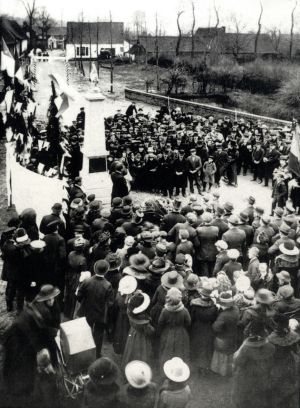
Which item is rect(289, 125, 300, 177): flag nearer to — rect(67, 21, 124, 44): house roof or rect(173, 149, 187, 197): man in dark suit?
rect(173, 149, 187, 197): man in dark suit

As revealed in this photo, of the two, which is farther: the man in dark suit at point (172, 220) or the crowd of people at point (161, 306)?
the man in dark suit at point (172, 220)

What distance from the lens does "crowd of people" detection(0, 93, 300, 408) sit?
4.83 meters

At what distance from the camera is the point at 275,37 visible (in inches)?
2483

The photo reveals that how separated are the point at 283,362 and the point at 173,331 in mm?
1321

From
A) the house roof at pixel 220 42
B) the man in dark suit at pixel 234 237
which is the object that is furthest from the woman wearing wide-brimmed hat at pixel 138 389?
the house roof at pixel 220 42

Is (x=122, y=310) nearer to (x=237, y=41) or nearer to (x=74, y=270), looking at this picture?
(x=74, y=270)

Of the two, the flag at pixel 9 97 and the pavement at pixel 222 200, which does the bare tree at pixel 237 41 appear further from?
the flag at pixel 9 97

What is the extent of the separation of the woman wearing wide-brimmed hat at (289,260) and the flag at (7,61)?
23.9 ft

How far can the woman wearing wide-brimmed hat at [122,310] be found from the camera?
579 centimetres

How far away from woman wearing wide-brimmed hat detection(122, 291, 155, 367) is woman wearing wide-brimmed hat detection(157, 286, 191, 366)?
0.15 m

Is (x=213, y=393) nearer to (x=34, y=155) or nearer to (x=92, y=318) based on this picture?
(x=92, y=318)

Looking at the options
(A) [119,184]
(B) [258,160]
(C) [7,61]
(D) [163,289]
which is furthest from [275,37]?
(D) [163,289]

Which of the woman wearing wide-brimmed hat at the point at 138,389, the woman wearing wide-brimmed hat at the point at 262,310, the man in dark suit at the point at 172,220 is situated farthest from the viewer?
the man in dark suit at the point at 172,220

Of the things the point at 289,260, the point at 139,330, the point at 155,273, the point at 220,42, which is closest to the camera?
the point at 139,330
